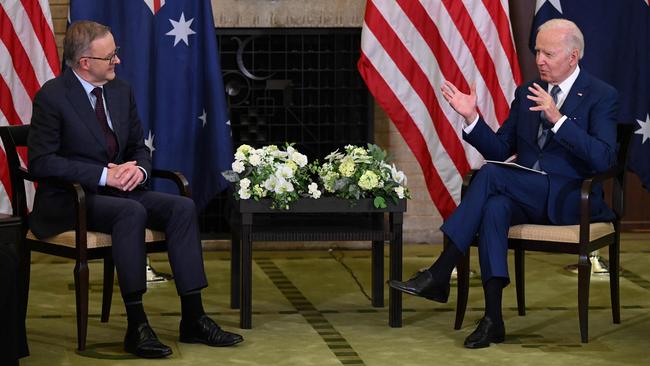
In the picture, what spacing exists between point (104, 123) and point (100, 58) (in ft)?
0.96

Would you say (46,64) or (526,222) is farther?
(46,64)

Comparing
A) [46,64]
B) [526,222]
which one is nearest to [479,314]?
[526,222]

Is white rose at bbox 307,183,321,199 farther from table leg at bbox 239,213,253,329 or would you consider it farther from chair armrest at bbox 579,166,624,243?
chair armrest at bbox 579,166,624,243

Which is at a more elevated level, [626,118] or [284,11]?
[284,11]

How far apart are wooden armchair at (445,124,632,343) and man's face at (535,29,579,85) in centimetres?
45

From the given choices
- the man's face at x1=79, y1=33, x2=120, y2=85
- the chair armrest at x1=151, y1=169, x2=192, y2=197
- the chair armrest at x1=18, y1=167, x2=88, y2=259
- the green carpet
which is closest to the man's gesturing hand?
the green carpet

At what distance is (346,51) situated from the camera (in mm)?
8273

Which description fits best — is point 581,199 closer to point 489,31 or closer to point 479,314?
point 479,314

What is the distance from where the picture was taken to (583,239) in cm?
548

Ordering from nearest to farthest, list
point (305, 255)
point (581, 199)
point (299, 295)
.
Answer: point (581, 199) < point (299, 295) < point (305, 255)

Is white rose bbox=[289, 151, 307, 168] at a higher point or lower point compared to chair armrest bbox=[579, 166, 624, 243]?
higher

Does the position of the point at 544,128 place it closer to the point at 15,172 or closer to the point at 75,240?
the point at 75,240

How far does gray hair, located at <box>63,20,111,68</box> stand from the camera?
5.60 metres

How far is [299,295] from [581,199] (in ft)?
5.60
